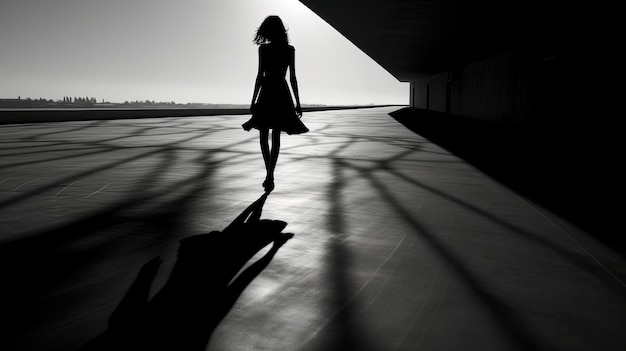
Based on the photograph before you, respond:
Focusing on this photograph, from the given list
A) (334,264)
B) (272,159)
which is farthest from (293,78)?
(334,264)

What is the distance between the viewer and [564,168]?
6.55m

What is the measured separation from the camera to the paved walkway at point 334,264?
1.72m

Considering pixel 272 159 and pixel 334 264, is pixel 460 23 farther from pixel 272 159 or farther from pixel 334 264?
pixel 334 264

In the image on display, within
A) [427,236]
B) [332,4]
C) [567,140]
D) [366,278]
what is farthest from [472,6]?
[366,278]

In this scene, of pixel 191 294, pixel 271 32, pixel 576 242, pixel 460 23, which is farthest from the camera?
pixel 460 23

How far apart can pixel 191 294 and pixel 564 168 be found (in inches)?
249

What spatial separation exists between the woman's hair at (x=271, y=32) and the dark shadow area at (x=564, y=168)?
300 cm

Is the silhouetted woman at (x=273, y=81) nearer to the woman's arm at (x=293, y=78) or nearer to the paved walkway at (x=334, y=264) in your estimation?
the woman's arm at (x=293, y=78)

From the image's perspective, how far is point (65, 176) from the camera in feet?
17.2

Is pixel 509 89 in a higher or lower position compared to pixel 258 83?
higher

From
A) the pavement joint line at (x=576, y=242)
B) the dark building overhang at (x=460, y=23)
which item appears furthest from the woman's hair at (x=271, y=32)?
the dark building overhang at (x=460, y=23)

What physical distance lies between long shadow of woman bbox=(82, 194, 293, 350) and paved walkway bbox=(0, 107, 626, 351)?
0.09 feet

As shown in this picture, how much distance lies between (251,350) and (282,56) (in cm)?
341

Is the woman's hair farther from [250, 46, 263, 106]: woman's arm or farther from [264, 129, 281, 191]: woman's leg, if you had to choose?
[264, 129, 281, 191]: woman's leg
